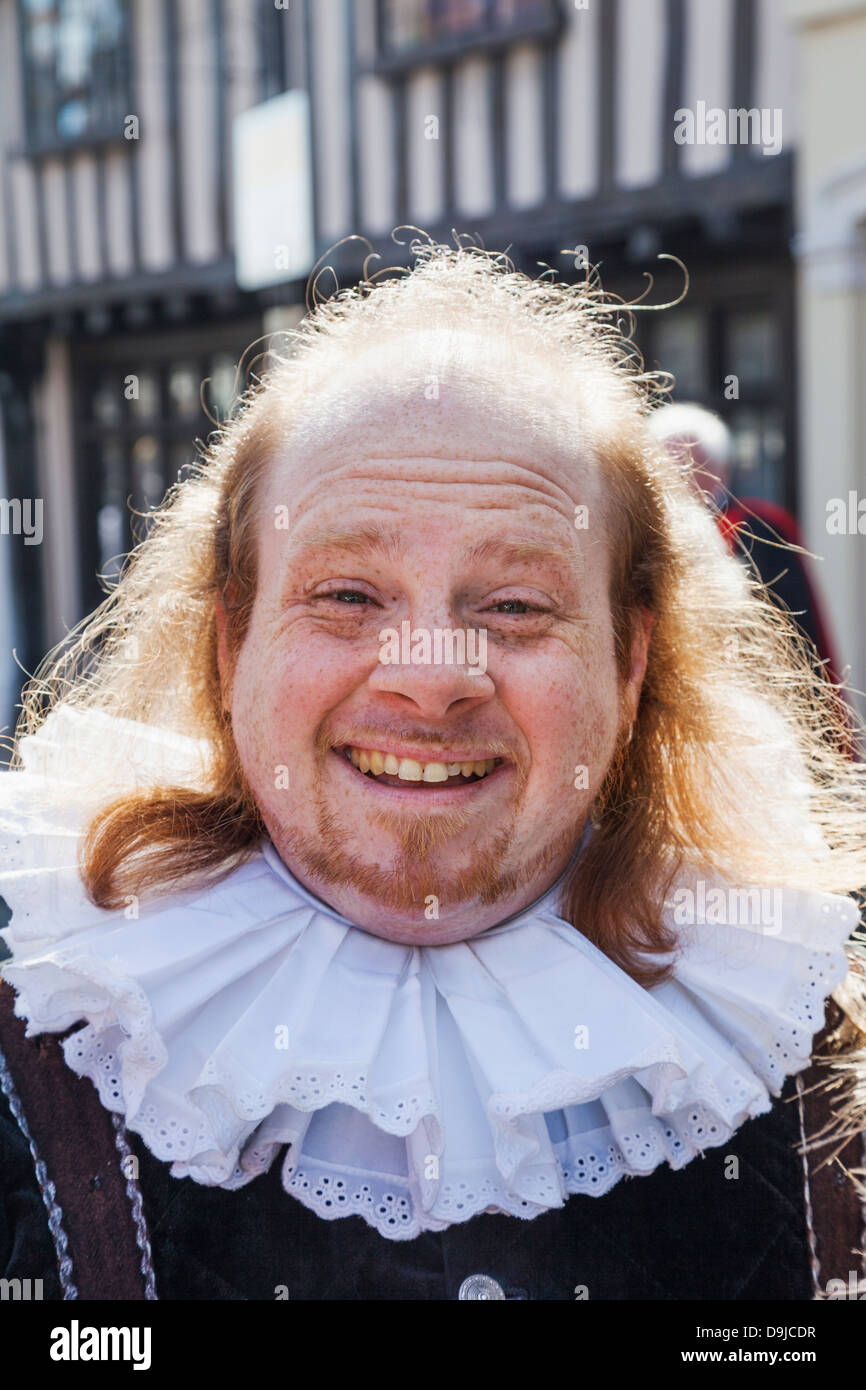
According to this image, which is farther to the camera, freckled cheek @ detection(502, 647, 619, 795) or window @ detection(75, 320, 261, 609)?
window @ detection(75, 320, 261, 609)

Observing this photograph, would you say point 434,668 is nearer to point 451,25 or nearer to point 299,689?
point 299,689

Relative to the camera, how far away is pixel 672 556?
1.58 metres

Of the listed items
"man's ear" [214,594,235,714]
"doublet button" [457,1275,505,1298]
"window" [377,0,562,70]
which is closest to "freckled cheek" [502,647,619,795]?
"man's ear" [214,594,235,714]

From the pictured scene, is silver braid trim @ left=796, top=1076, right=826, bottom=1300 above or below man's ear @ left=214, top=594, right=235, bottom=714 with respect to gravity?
below

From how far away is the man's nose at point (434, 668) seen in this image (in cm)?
125

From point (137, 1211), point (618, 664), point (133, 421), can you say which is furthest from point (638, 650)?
point (133, 421)

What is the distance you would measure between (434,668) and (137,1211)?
1.87ft

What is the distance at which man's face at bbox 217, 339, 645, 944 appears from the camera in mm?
1289

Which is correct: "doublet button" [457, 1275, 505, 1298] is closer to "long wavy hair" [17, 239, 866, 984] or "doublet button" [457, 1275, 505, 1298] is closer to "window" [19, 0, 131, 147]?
"long wavy hair" [17, 239, 866, 984]

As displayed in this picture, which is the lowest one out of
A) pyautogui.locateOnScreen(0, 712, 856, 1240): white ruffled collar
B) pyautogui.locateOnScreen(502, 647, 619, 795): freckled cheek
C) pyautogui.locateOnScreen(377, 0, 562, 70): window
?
pyautogui.locateOnScreen(0, 712, 856, 1240): white ruffled collar

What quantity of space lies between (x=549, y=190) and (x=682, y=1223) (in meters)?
5.12

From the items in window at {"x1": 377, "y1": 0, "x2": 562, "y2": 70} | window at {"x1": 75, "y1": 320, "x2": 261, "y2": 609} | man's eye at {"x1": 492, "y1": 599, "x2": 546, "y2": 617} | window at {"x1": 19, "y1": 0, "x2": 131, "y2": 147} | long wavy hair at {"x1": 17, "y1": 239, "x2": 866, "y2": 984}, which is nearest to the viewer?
man's eye at {"x1": 492, "y1": 599, "x2": 546, "y2": 617}

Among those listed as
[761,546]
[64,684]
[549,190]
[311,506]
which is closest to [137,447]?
[549,190]
